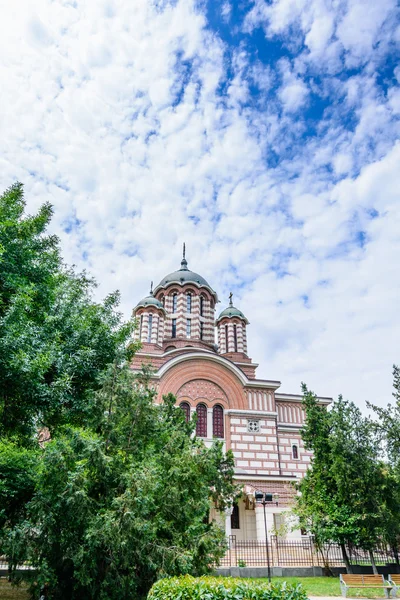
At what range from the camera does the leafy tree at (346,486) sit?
14406 mm

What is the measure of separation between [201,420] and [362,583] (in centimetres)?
1286

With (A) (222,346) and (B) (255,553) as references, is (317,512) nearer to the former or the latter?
(B) (255,553)

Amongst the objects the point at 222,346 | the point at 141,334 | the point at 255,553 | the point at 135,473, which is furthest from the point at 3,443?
the point at 222,346

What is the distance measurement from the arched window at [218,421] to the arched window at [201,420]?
546mm

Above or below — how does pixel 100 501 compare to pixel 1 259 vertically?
below

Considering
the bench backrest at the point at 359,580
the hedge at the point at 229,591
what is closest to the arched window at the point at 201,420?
the bench backrest at the point at 359,580

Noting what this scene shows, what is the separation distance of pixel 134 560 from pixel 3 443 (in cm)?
405

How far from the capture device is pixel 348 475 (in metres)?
15.0

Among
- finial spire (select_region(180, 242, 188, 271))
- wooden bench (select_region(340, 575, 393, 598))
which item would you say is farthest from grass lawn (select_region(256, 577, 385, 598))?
finial spire (select_region(180, 242, 188, 271))

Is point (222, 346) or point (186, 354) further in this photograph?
point (222, 346)

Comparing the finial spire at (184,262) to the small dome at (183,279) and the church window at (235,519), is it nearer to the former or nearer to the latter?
the small dome at (183,279)

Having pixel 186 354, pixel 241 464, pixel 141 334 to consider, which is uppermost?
pixel 141 334

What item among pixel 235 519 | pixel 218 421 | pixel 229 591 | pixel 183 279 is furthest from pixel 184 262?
pixel 229 591

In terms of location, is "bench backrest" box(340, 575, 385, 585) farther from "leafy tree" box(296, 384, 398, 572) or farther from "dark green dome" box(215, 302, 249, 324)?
"dark green dome" box(215, 302, 249, 324)
